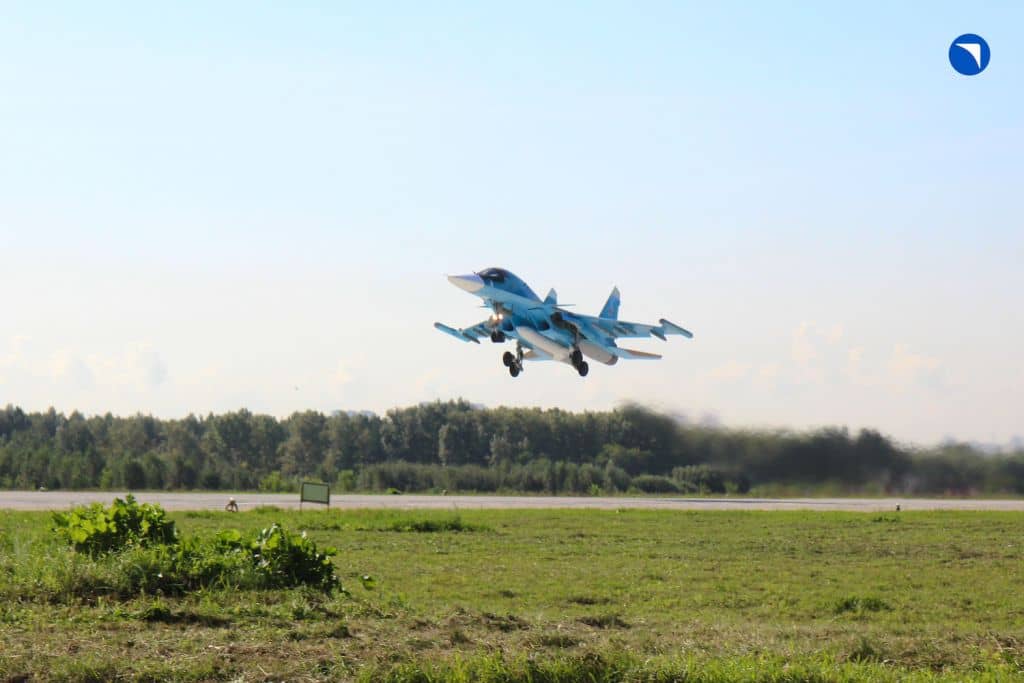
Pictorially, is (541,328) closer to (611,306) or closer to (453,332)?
(453,332)

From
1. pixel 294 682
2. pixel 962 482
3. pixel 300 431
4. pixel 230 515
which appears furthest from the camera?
pixel 300 431

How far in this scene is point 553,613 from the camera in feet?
55.8

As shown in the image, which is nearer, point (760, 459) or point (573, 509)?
point (760, 459)

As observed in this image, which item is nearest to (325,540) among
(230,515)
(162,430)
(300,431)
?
(230,515)

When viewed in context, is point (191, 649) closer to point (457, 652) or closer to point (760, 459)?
point (457, 652)

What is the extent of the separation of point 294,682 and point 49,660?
7.36ft

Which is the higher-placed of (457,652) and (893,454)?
(893,454)

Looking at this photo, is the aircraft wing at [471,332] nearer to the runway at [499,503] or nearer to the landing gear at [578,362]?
the landing gear at [578,362]

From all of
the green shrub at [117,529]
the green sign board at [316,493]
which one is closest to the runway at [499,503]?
the green sign board at [316,493]

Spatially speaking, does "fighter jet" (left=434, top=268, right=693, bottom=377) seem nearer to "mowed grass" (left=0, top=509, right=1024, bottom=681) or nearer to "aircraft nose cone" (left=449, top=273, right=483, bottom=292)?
"aircraft nose cone" (left=449, top=273, right=483, bottom=292)

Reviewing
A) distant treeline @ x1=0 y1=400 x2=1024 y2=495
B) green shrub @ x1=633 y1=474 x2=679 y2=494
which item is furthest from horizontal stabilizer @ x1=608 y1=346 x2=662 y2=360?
green shrub @ x1=633 y1=474 x2=679 y2=494

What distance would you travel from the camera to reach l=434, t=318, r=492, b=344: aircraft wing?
25812mm

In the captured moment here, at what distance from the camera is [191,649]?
10.6 m

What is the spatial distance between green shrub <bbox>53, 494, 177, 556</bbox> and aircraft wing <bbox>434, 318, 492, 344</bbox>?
419 inches
